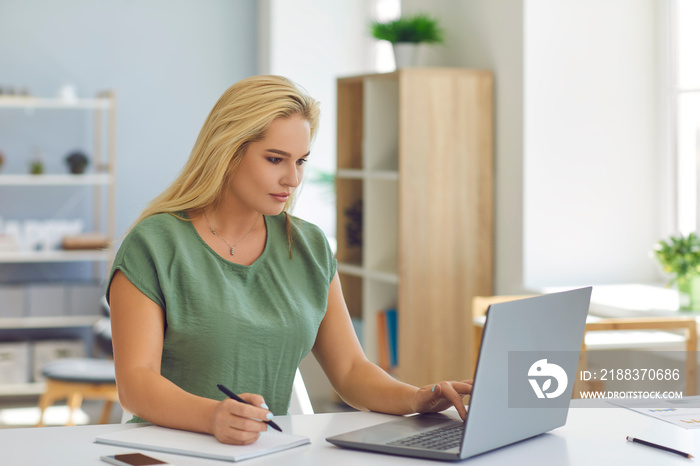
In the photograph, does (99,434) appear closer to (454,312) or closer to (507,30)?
(454,312)

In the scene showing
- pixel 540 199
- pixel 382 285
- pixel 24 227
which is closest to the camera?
pixel 540 199

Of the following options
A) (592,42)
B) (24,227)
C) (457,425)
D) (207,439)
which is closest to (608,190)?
(592,42)

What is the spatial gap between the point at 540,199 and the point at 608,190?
283 millimetres

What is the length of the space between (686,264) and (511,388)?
1.76 meters

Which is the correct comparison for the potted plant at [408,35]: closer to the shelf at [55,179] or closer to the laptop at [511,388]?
the shelf at [55,179]

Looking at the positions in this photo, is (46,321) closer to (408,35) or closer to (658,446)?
(408,35)

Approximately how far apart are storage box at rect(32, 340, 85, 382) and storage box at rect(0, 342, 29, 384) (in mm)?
58

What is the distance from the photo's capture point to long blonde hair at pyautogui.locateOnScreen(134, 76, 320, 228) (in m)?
1.52

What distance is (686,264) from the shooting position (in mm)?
2713

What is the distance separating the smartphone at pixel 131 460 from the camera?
1.11 m

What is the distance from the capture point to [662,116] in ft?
10.9

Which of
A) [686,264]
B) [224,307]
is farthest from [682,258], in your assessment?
[224,307]

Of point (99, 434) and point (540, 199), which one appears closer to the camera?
point (99, 434)

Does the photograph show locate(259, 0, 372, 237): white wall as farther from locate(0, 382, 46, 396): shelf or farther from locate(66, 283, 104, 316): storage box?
locate(0, 382, 46, 396): shelf
